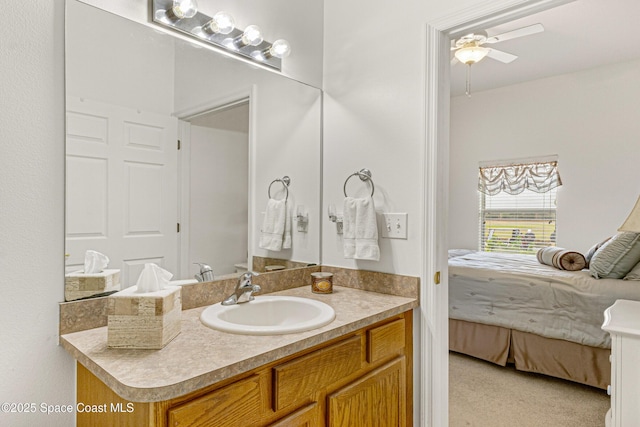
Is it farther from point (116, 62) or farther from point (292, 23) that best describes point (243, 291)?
point (292, 23)

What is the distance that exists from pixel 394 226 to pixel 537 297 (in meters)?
1.72

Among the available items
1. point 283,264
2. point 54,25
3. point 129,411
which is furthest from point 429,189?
point 54,25

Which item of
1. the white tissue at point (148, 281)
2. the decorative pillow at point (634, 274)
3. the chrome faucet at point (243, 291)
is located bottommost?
the decorative pillow at point (634, 274)

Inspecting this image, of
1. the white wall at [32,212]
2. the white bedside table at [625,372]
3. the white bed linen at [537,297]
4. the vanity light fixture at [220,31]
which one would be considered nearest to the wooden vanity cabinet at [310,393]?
the white wall at [32,212]

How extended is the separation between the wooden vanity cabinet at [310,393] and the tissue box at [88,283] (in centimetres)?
22

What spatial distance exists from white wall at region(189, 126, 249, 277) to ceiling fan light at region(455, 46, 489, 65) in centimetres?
227

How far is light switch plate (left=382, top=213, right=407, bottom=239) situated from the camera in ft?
5.50

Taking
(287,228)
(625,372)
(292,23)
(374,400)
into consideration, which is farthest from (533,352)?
(292,23)

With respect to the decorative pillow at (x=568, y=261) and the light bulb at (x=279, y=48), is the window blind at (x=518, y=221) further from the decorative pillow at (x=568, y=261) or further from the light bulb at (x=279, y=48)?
the light bulb at (x=279, y=48)

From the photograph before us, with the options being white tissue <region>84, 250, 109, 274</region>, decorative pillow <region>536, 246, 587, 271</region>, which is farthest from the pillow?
white tissue <region>84, 250, 109, 274</region>

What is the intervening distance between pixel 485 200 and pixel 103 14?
4895 millimetres

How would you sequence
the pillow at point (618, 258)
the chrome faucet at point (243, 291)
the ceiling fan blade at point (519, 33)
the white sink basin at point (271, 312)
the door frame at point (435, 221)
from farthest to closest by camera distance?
the ceiling fan blade at point (519, 33) → the pillow at point (618, 258) → the door frame at point (435, 221) → the chrome faucet at point (243, 291) → the white sink basin at point (271, 312)

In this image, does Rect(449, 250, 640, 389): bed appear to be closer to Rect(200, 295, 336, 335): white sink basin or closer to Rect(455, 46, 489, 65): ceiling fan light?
Rect(455, 46, 489, 65): ceiling fan light

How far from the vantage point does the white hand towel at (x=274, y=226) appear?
1800mm
